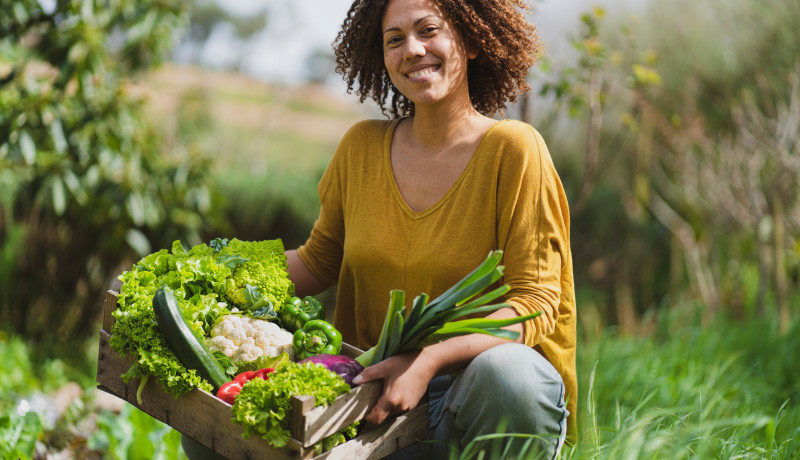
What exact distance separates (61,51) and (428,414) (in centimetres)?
346

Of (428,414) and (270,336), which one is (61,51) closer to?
(270,336)

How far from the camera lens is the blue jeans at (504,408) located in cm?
194

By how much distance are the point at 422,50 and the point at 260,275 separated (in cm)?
87

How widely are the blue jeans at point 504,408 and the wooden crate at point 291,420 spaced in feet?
0.32

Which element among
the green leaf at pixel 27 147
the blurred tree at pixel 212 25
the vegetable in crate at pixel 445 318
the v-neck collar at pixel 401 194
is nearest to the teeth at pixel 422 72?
the v-neck collar at pixel 401 194

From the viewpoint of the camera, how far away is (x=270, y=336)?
218 centimetres

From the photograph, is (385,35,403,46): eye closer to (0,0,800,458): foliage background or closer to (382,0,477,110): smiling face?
(382,0,477,110): smiling face

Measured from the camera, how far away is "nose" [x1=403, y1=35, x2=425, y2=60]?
230 centimetres

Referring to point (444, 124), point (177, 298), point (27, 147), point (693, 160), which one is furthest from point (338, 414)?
point (693, 160)

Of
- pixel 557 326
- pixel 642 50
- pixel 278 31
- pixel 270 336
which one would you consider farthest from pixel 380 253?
pixel 278 31

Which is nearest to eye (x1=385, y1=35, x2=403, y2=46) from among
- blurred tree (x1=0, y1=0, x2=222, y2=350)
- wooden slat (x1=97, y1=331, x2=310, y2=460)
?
wooden slat (x1=97, y1=331, x2=310, y2=460)

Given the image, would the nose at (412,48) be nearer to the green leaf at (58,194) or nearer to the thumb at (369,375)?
the thumb at (369,375)

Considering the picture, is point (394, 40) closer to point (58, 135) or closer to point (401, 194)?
point (401, 194)

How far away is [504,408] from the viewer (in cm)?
195
